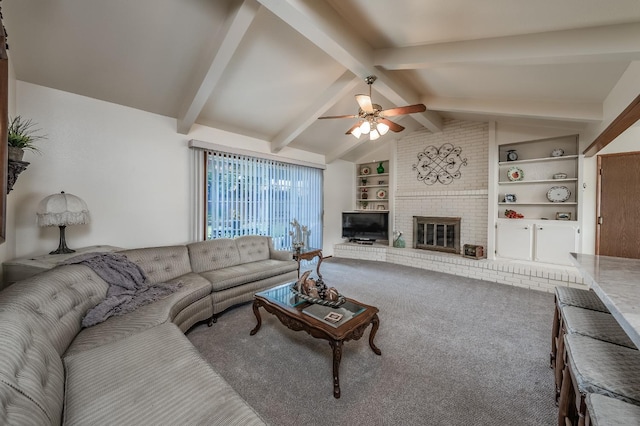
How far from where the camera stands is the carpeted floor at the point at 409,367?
153 centimetres

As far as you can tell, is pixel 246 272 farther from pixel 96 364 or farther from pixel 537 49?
pixel 537 49

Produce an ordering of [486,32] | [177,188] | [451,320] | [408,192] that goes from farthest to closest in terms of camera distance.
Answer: [408,192] → [177,188] → [451,320] → [486,32]

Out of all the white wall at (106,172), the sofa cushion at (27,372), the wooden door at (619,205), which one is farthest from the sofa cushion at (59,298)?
the wooden door at (619,205)

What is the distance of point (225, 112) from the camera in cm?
371

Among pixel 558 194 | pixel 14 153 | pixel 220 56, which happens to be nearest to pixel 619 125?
pixel 558 194

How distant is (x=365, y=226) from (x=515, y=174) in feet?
10.2

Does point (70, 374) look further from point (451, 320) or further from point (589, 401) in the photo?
point (451, 320)

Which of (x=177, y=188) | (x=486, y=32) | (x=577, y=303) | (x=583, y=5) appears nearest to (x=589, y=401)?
(x=577, y=303)

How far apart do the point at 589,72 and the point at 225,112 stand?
4.32m

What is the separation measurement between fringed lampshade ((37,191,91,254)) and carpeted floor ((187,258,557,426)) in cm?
157

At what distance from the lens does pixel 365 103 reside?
2646 millimetres

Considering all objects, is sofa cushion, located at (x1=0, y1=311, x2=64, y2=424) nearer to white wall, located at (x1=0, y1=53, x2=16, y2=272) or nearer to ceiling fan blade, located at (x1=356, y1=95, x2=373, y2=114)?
white wall, located at (x1=0, y1=53, x2=16, y2=272)

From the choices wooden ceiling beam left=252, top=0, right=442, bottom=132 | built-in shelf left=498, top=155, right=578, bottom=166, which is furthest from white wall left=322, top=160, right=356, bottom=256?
built-in shelf left=498, top=155, right=578, bottom=166

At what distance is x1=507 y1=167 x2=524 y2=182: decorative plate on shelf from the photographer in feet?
14.6
